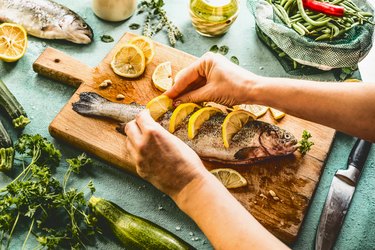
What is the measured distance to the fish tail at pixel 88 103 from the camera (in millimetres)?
2358

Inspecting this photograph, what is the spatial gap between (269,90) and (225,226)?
0.75 m

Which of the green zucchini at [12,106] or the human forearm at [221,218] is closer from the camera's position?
the human forearm at [221,218]

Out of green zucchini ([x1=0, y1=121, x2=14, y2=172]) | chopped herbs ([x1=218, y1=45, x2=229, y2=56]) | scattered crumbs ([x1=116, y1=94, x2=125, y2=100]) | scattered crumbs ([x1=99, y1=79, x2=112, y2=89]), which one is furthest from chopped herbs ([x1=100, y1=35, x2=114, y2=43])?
green zucchini ([x1=0, y1=121, x2=14, y2=172])

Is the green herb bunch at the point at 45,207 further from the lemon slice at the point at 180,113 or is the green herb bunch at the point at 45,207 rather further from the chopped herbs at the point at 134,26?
the chopped herbs at the point at 134,26

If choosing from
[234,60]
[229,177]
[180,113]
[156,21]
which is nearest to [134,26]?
[156,21]

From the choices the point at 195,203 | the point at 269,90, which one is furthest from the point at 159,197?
the point at 269,90

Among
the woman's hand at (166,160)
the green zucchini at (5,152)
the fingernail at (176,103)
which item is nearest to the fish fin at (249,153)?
the fingernail at (176,103)

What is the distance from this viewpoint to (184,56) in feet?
8.73

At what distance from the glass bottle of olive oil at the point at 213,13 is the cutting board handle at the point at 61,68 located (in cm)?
78

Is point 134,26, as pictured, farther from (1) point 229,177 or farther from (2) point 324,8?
(1) point 229,177

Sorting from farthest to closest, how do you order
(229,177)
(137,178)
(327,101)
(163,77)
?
(163,77), (137,178), (229,177), (327,101)

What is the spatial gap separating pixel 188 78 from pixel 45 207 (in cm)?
93

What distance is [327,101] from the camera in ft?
6.32

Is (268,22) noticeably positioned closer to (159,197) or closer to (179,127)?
(179,127)
